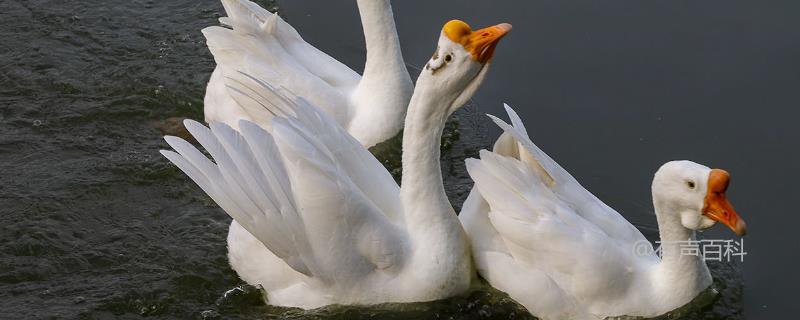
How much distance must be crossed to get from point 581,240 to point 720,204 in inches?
29.1

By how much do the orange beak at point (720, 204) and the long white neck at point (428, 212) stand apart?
1.37 meters

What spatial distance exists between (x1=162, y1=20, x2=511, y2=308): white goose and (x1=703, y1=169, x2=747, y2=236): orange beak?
1305mm

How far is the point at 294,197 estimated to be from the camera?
6.71 m

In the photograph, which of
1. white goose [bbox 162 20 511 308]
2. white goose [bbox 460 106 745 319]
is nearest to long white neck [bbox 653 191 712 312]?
white goose [bbox 460 106 745 319]

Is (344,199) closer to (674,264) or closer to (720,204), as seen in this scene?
(674,264)

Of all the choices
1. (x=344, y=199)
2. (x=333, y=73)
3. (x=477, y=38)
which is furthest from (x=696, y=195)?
(x=333, y=73)

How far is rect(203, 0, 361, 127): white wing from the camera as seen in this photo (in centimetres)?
813

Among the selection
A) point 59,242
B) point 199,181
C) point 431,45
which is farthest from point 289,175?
point 431,45

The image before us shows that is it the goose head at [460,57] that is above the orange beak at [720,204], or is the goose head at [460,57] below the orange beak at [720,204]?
above

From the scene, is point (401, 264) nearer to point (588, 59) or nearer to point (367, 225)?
point (367, 225)

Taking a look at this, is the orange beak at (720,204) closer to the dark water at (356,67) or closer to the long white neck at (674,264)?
the long white neck at (674,264)

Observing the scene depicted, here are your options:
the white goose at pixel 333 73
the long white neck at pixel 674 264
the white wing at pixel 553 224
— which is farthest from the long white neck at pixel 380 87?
the long white neck at pixel 674 264

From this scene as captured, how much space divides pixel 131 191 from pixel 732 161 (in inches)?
154

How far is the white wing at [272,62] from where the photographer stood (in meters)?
8.13
